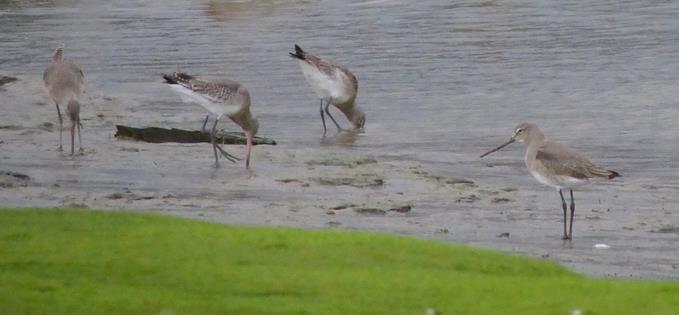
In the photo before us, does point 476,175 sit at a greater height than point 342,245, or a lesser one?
lesser

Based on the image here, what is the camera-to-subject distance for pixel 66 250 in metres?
9.98

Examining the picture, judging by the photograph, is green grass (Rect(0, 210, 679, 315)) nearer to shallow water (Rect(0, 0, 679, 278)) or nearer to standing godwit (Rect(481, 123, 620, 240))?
shallow water (Rect(0, 0, 679, 278))

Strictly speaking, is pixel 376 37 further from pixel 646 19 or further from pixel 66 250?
pixel 66 250

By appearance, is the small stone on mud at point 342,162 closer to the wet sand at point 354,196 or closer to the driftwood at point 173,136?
the wet sand at point 354,196

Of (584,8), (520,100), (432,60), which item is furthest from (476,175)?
(584,8)

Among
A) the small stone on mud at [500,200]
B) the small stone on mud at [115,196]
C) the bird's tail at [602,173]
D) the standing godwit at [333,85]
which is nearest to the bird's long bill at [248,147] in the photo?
the small stone on mud at [115,196]

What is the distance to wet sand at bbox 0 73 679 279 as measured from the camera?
13234mm

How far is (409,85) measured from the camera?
927 inches

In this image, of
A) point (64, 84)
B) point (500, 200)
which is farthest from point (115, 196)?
point (64, 84)

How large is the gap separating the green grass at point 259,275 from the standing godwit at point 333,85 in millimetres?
9808

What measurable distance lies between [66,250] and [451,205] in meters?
5.43

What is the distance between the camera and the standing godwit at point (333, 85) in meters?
21.1

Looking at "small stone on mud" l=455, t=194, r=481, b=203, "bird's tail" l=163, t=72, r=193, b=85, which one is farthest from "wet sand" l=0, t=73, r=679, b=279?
"bird's tail" l=163, t=72, r=193, b=85

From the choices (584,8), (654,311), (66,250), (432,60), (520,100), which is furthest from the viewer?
(584,8)
